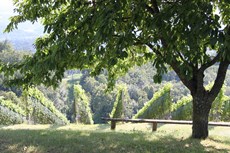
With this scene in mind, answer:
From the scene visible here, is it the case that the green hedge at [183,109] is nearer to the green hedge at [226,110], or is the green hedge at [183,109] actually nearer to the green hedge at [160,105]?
the green hedge at [160,105]

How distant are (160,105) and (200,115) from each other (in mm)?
10717

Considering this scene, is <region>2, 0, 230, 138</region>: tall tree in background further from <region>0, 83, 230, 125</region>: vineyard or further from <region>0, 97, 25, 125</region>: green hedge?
<region>0, 97, 25, 125</region>: green hedge

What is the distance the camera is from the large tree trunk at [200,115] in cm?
946

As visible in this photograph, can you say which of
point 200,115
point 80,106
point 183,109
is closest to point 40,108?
point 80,106

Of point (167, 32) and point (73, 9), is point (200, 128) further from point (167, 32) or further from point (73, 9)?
point (73, 9)

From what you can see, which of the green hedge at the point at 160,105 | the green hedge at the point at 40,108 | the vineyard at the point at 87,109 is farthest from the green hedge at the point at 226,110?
the green hedge at the point at 40,108

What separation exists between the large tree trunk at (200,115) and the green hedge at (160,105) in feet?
33.8

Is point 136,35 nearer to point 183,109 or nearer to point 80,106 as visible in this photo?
point 183,109

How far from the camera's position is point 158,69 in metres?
6.18

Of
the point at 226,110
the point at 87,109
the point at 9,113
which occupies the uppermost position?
the point at 226,110

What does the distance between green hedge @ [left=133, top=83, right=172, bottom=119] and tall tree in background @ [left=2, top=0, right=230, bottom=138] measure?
34.1 ft

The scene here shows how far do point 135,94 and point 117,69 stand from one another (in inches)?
2849

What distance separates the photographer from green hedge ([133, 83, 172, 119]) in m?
20.2

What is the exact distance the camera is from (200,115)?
9.55 m
